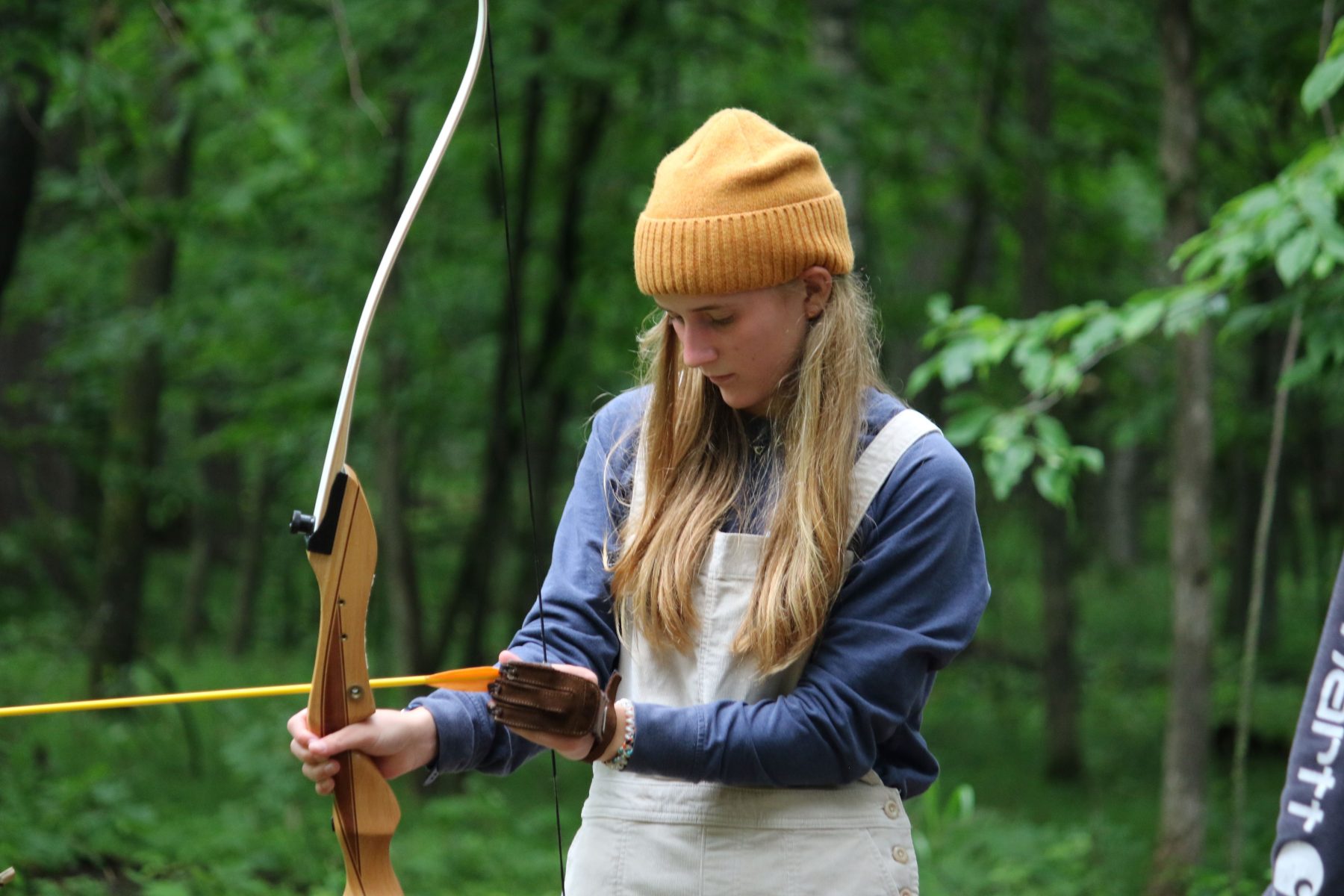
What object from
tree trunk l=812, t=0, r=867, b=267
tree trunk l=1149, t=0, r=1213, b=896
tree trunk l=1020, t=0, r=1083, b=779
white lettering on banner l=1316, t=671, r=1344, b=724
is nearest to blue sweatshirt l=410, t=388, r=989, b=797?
white lettering on banner l=1316, t=671, r=1344, b=724

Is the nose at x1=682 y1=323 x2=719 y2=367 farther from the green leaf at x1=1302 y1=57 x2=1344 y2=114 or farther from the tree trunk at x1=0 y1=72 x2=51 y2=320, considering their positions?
the tree trunk at x1=0 y1=72 x2=51 y2=320

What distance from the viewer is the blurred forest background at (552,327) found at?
4277 mm

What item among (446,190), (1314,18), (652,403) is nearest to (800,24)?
(446,190)

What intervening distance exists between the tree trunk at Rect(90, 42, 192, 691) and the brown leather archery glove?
22.4 ft

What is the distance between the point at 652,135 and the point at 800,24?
1345mm

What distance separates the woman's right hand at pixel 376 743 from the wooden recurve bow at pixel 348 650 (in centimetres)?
1

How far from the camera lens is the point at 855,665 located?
154 cm

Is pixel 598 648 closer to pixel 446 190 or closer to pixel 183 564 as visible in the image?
pixel 446 190

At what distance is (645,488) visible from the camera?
1.72m

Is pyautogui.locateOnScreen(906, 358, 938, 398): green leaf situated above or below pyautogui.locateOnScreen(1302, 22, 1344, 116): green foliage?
below

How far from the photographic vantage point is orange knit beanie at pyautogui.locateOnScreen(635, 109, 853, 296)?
1598 mm

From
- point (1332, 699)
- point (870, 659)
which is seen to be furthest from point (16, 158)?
point (1332, 699)

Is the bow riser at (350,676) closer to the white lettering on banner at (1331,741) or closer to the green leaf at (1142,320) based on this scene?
the white lettering on banner at (1331,741)

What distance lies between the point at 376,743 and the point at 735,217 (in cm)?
69
